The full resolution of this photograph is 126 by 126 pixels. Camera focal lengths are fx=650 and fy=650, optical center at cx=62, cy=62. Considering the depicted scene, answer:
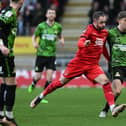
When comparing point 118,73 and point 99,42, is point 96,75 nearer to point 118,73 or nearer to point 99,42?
point 118,73

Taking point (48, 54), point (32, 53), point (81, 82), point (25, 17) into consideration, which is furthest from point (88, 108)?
point (25, 17)

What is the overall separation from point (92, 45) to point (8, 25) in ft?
7.93

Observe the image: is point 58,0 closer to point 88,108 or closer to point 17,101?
point 17,101

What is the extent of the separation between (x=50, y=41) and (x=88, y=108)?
4109mm

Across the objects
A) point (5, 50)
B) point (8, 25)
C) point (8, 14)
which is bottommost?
point (5, 50)

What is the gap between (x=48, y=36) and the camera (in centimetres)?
1803

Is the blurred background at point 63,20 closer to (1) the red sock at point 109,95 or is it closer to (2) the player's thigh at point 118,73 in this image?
(2) the player's thigh at point 118,73

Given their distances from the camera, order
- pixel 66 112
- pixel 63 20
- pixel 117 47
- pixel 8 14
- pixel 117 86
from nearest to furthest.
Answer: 1. pixel 8 14
2. pixel 117 86
3. pixel 117 47
4. pixel 66 112
5. pixel 63 20

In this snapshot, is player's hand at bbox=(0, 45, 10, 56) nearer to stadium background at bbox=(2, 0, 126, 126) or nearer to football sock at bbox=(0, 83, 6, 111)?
football sock at bbox=(0, 83, 6, 111)

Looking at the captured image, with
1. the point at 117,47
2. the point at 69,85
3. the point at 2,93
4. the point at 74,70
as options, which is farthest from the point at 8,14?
the point at 69,85

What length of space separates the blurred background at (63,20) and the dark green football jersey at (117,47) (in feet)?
41.5

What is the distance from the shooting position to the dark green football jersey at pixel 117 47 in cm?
1253

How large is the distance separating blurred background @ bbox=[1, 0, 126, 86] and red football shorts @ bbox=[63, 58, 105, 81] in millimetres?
12606

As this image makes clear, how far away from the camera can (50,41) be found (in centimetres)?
1805
